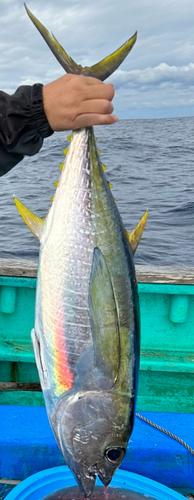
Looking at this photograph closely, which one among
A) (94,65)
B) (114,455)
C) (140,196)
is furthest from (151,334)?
(140,196)

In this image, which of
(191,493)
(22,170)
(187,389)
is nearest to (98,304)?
(191,493)

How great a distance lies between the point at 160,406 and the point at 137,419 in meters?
0.54

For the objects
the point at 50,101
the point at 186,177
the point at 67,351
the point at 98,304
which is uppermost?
the point at 50,101

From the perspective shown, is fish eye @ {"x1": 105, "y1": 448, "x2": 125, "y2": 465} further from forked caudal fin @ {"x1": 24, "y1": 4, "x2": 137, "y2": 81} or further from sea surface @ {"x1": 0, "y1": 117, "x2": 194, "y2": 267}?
sea surface @ {"x1": 0, "y1": 117, "x2": 194, "y2": 267}

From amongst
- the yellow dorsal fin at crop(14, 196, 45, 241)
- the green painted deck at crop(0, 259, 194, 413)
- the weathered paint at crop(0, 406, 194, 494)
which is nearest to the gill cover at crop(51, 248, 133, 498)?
the yellow dorsal fin at crop(14, 196, 45, 241)

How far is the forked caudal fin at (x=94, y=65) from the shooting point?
144cm

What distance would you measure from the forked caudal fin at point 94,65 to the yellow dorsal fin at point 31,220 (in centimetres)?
47

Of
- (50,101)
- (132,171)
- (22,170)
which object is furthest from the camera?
(22,170)

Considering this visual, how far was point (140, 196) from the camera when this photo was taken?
43.3 ft

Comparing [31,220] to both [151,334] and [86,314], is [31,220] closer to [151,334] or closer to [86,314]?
[86,314]

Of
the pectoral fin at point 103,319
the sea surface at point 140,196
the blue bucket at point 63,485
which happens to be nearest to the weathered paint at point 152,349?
the blue bucket at point 63,485

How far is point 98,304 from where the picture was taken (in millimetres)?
1455

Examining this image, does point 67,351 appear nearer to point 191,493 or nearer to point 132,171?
point 191,493

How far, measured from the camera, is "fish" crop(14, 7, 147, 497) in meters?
1.45
